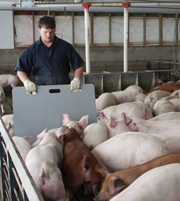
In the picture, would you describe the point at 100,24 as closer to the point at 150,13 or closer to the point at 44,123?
the point at 150,13

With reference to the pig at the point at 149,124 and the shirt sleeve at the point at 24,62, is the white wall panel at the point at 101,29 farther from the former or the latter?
the pig at the point at 149,124

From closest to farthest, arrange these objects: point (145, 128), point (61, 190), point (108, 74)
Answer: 1. point (61, 190)
2. point (145, 128)
3. point (108, 74)

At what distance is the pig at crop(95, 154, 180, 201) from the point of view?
5.18 ft

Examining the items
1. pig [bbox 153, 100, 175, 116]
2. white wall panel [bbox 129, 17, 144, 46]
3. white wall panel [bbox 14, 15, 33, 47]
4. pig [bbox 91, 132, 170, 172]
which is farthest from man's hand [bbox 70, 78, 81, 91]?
white wall panel [bbox 129, 17, 144, 46]

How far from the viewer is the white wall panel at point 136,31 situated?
1262 cm

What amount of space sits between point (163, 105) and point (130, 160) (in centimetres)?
213

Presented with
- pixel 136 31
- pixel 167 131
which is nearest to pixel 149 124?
pixel 167 131

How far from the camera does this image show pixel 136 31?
1272 cm

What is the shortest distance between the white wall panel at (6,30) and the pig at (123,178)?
10.7m

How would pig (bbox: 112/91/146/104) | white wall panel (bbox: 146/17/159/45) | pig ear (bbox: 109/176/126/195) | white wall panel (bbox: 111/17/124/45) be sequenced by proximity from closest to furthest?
pig ear (bbox: 109/176/126/195), pig (bbox: 112/91/146/104), white wall panel (bbox: 111/17/124/45), white wall panel (bbox: 146/17/159/45)

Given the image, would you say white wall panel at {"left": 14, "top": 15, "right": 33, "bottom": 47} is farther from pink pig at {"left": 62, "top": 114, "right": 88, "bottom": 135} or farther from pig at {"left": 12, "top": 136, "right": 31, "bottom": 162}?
pig at {"left": 12, "top": 136, "right": 31, "bottom": 162}

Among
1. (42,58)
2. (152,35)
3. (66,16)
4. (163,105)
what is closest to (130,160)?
(42,58)

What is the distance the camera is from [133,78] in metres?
7.29

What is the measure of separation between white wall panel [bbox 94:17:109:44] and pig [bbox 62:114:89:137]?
392 inches
